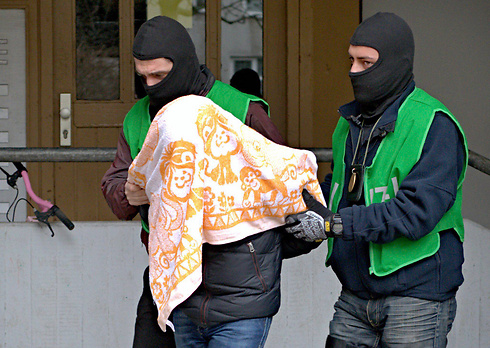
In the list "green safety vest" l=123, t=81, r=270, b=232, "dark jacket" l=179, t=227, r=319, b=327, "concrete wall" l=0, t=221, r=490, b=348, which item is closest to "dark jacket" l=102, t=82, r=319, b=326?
"dark jacket" l=179, t=227, r=319, b=327

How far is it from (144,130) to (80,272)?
154cm

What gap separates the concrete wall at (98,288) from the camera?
4.08m

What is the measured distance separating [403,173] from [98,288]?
2.23 metres

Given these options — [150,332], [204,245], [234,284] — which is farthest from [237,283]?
[150,332]

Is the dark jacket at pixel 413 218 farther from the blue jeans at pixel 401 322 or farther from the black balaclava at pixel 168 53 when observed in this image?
the black balaclava at pixel 168 53

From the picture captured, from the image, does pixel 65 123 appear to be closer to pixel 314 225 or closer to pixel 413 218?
pixel 314 225

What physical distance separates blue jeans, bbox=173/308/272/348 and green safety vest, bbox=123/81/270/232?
0.50m

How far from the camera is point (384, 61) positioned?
2.50m

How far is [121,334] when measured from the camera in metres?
4.17

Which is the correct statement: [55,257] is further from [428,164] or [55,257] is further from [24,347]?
[428,164]

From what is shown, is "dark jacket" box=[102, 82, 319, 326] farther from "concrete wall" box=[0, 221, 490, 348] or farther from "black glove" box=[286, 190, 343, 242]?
"concrete wall" box=[0, 221, 490, 348]

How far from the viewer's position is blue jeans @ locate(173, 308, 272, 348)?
234 cm

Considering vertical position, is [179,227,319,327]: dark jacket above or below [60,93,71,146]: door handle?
below

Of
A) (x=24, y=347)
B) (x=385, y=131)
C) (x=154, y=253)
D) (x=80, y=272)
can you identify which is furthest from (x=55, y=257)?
(x=385, y=131)
